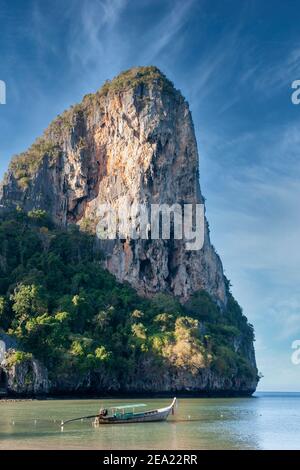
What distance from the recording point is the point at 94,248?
67562mm

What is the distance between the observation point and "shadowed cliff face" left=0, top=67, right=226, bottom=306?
2677 inches

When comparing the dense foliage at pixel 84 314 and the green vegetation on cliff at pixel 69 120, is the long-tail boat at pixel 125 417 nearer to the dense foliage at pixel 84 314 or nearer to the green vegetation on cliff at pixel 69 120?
the dense foliage at pixel 84 314

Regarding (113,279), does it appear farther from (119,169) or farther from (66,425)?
(66,425)

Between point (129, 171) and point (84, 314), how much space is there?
22.0 metres

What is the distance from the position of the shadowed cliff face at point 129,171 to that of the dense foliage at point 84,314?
390 cm

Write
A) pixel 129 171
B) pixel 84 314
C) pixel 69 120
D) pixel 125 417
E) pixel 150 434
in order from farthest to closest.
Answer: pixel 69 120
pixel 129 171
pixel 84 314
pixel 125 417
pixel 150 434

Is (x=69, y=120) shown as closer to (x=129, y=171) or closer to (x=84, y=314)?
(x=129, y=171)

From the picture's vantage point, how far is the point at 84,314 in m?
54.9

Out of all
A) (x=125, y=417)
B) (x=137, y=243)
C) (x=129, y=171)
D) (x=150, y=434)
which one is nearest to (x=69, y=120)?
(x=129, y=171)

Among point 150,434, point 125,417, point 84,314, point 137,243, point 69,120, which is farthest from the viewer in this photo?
point 69,120

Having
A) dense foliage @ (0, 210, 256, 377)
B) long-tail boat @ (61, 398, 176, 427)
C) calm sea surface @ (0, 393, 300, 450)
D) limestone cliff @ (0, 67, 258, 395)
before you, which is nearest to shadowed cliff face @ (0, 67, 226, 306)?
limestone cliff @ (0, 67, 258, 395)

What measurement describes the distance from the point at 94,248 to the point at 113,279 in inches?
188

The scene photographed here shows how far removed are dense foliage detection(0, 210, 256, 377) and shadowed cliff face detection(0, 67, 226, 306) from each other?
12.8ft

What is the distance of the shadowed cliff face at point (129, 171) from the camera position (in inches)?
2677
